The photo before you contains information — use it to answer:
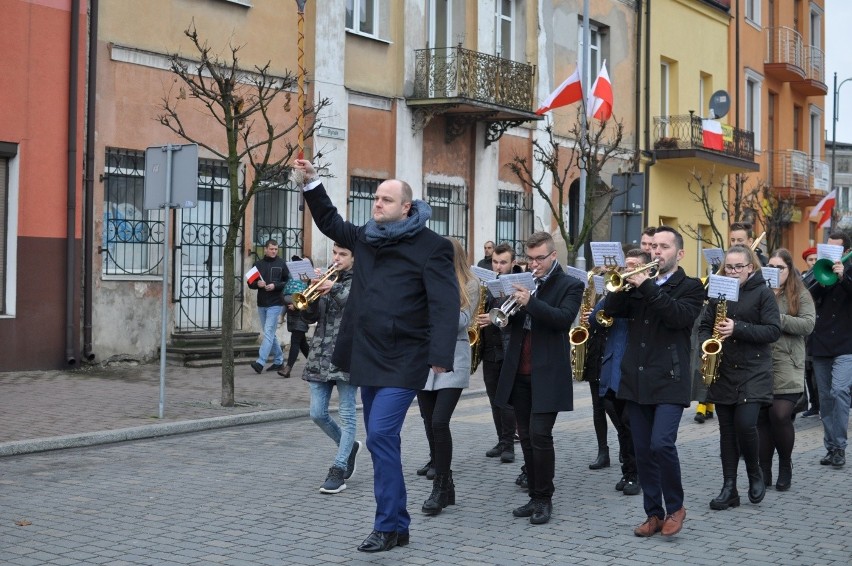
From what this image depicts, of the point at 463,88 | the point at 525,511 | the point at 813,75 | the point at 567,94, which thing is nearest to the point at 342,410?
the point at 525,511

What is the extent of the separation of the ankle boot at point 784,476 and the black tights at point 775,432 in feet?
0.10

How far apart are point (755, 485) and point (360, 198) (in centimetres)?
1413

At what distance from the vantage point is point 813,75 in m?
41.4

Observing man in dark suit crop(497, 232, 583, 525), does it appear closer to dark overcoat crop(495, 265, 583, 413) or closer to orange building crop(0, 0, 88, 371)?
dark overcoat crop(495, 265, 583, 413)

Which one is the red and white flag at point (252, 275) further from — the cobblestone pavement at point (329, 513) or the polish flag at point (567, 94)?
the polish flag at point (567, 94)

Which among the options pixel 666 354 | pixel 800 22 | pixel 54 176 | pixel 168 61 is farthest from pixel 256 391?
pixel 800 22

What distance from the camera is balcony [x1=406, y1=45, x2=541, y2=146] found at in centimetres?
2273

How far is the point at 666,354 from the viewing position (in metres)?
7.56

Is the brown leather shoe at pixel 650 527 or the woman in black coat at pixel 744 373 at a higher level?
the woman in black coat at pixel 744 373

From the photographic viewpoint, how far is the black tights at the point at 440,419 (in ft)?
27.2

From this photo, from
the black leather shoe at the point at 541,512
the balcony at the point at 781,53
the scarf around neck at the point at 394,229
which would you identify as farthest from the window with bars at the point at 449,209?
the balcony at the point at 781,53

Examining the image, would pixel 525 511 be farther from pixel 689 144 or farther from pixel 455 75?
pixel 689 144

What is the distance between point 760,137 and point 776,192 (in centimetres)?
180

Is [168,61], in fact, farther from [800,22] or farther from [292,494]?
[800,22]
